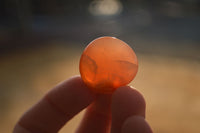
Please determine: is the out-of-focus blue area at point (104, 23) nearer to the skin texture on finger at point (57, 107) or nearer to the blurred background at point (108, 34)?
the blurred background at point (108, 34)

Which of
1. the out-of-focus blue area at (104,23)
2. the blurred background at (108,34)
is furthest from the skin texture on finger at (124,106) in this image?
the out-of-focus blue area at (104,23)

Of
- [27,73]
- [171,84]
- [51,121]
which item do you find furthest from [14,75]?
[51,121]

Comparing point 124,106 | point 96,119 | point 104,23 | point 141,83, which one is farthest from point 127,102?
point 104,23

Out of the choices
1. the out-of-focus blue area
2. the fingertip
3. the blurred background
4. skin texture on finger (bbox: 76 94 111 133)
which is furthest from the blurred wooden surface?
the fingertip

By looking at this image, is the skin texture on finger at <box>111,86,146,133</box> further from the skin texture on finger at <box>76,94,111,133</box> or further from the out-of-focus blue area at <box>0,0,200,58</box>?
the out-of-focus blue area at <box>0,0,200,58</box>

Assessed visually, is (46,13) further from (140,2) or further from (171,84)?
(171,84)

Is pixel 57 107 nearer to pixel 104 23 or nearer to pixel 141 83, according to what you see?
pixel 141 83

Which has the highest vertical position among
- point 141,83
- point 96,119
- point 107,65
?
point 107,65
